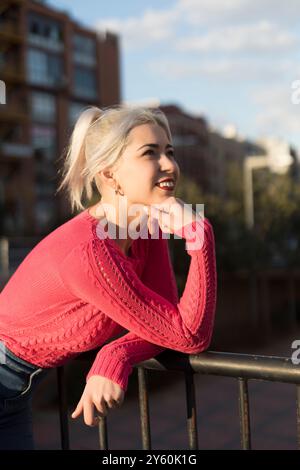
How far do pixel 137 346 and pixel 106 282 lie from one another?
25 cm

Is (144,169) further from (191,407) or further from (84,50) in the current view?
(84,50)

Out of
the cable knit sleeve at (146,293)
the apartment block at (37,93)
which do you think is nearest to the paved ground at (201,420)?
the cable knit sleeve at (146,293)

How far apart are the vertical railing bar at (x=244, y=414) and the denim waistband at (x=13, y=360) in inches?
21.5

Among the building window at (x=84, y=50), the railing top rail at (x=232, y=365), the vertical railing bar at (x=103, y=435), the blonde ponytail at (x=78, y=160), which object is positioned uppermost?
the building window at (x=84, y=50)

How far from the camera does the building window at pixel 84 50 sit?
4497 cm

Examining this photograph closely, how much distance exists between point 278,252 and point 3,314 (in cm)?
2276

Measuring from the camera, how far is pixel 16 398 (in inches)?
68.1

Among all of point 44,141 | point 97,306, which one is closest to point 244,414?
point 97,306

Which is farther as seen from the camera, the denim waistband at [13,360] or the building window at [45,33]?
the building window at [45,33]

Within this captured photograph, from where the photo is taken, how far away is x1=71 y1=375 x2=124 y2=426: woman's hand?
156 centimetres

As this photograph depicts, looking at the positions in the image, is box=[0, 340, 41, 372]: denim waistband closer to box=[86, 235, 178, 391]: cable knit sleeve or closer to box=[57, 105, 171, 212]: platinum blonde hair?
box=[86, 235, 178, 391]: cable knit sleeve

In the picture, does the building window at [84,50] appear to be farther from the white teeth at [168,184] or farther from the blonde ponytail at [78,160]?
the white teeth at [168,184]

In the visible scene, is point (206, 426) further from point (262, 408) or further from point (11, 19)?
point (11, 19)
